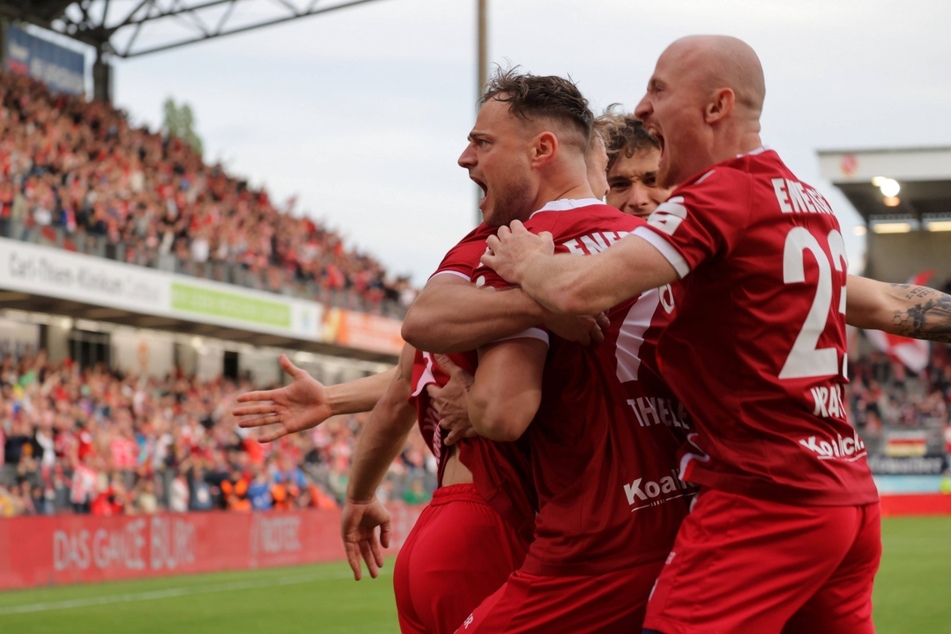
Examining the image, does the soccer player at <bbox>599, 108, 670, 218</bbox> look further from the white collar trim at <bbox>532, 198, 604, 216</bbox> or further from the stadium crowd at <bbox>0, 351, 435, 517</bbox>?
the stadium crowd at <bbox>0, 351, 435, 517</bbox>

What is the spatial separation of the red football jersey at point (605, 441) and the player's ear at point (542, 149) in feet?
0.64

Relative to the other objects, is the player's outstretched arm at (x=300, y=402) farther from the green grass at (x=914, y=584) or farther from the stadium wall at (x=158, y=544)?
the stadium wall at (x=158, y=544)

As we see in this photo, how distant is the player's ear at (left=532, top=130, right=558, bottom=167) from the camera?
3.82 metres

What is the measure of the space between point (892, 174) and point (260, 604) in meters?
32.8

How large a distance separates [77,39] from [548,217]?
34.1 meters

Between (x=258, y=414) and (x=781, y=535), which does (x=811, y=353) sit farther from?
(x=258, y=414)

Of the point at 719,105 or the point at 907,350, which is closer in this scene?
the point at 719,105

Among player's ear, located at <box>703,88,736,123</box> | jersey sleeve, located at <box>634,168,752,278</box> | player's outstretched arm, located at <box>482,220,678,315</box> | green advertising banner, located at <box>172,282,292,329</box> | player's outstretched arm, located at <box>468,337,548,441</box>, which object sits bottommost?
green advertising banner, located at <box>172,282,292,329</box>

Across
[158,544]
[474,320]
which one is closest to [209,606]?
[158,544]

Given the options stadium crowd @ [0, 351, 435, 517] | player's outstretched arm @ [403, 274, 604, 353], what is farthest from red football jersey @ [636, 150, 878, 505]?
stadium crowd @ [0, 351, 435, 517]

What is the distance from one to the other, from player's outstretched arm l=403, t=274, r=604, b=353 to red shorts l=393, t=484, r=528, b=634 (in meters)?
0.62

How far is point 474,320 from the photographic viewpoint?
11.5ft

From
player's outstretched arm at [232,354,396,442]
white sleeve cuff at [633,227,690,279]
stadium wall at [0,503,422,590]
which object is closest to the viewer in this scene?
white sleeve cuff at [633,227,690,279]

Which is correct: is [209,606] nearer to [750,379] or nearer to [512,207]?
[512,207]
